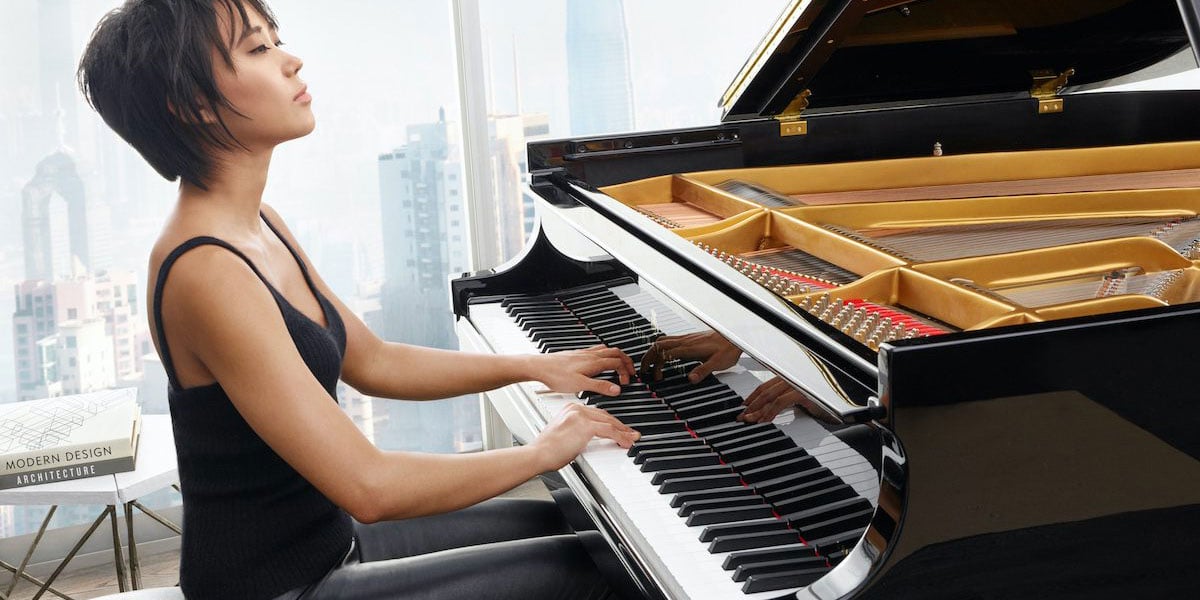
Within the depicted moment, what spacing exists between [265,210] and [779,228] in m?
1.02

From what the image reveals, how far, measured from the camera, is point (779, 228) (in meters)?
2.21

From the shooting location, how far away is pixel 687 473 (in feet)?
5.23

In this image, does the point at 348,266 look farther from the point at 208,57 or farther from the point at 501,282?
the point at 208,57

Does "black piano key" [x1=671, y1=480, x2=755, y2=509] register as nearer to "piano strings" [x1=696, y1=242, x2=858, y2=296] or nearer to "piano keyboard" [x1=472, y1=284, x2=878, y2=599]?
"piano keyboard" [x1=472, y1=284, x2=878, y2=599]

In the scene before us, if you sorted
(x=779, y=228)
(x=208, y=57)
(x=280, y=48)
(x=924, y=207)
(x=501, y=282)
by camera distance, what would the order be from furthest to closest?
(x=501, y=282), (x=924, y=207), (x=779, y=228), (x=280, y=48), (x=208, y=57)

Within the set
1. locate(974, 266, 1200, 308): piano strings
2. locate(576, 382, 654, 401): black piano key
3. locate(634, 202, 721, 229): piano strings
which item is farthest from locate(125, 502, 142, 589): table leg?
locate(974, 266, 1200, 308): piano strings

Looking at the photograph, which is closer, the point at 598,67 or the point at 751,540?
the point at 751,540

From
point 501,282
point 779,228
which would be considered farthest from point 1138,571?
point 501,282

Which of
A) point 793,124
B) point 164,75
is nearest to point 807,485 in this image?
point 164,75

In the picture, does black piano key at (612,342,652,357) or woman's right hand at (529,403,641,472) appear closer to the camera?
woman's right hand at (529,403,641,472)

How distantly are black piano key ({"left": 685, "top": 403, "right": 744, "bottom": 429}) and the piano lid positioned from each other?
117cm

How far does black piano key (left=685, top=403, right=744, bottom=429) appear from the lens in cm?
164

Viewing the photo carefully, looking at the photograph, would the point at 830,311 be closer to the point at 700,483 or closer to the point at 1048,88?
the point at 700,483

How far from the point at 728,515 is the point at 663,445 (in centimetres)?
27
